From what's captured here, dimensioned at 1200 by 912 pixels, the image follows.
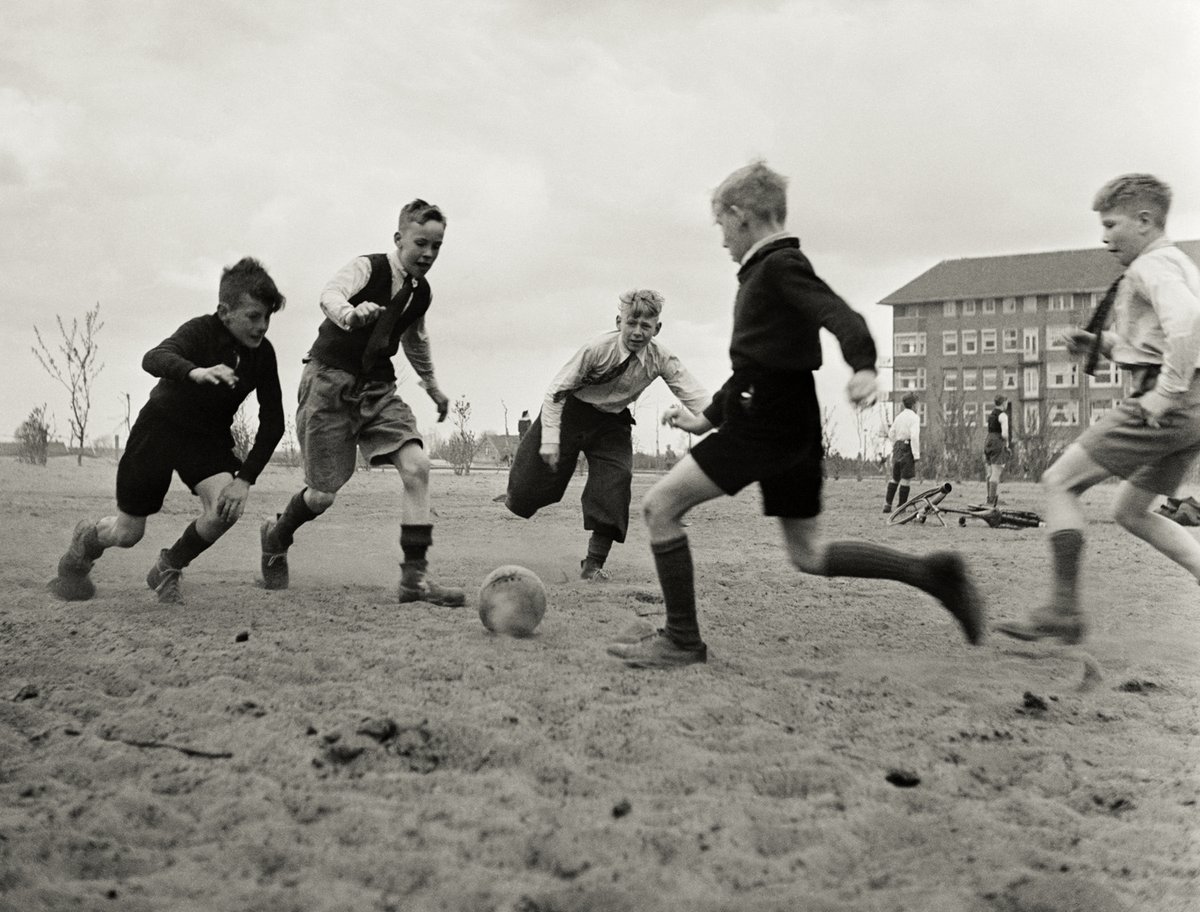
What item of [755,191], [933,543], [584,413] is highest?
[755,191]

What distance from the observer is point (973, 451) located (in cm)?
2888

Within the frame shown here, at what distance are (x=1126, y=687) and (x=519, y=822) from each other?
2.67 meters

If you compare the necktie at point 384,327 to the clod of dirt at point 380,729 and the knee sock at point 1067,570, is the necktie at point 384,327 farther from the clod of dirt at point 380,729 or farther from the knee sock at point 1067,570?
the knee sock at point 1067,570

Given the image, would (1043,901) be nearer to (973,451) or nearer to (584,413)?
(584,413)

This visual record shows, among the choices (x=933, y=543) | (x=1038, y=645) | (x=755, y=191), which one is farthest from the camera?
(x=933, y=543)

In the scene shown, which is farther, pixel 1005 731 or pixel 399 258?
pixel 399 258

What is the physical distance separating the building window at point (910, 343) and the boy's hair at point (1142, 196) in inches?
2619

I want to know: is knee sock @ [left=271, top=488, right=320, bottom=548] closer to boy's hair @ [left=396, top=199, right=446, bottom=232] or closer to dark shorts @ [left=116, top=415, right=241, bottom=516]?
dark shorts @ [left=116, top=415, right=241, bottom=516]

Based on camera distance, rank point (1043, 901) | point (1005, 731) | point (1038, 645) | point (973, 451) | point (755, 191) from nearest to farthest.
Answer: point (1043, 901)
point (1005, 731)
point (755, 191)
point (1038, 645)
point (973, 451)

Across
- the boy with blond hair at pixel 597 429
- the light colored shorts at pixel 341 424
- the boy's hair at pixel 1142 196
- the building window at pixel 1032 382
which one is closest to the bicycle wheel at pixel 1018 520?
the boy with blond hair at pixel 597 429

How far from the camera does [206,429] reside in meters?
5.40

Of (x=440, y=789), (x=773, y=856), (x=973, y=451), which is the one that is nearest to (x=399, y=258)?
(x=440, y=789)

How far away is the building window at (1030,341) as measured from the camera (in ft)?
213

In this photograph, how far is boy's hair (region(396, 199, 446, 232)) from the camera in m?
→ 5.59
